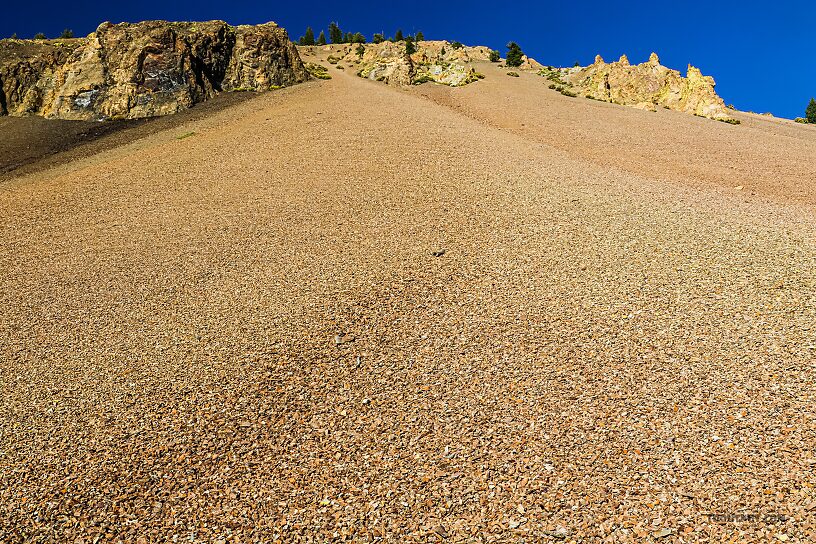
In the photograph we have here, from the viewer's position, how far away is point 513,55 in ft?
156

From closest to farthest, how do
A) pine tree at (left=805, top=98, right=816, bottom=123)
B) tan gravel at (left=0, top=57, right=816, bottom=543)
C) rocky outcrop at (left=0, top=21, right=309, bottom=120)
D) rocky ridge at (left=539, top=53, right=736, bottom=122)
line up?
tan gravel at (left=0, top=57, right=816, bottom=543) < rocky outcrop at (left=0, top=21, right=309, bottom=120) < rocky ridge at (left=539, top=53, right=736, bottom=122) < pine tree at (left=805, top=98, right=816, bottom=123)

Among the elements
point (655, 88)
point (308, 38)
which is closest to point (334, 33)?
point (308, 38)

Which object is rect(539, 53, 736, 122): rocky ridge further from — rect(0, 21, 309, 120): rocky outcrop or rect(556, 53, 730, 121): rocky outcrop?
rect(0, 21, 309, 120): rocky outcrop

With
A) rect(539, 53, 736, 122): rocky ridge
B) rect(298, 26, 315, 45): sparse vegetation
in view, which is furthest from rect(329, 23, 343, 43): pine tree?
rect(539, 53, 736, 122): rocky ridge

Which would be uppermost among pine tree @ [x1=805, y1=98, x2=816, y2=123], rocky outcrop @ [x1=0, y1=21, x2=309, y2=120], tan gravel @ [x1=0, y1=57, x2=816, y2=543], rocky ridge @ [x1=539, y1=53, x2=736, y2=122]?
pine tree @ [x1=805, y1=98, x2=816, y2=123]

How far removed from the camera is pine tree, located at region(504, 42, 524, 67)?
4688 cm

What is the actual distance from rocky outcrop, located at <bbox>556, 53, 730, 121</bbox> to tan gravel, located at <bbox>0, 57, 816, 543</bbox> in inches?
682

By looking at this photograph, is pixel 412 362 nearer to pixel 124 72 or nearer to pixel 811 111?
pixel 124 72

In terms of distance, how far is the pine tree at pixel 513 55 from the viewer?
46875mm

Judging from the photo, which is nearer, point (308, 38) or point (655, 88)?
point (655, 88)

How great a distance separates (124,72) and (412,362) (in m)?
22.0

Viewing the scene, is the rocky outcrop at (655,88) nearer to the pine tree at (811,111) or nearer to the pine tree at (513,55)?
the pine tree at (513,55)

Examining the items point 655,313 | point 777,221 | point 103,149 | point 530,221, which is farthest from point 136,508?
point 103,149

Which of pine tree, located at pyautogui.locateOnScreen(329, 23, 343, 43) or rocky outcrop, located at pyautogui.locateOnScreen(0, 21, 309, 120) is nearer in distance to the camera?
rocky outcrop, located at pyautogui.locateOnScreen(0, 21, 309, 120)
